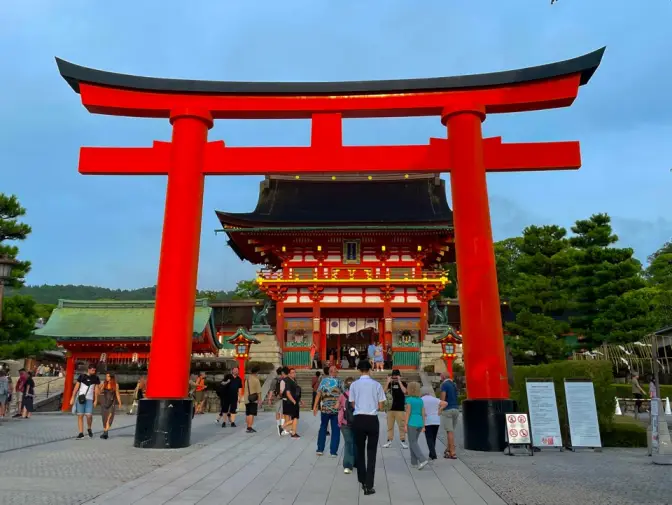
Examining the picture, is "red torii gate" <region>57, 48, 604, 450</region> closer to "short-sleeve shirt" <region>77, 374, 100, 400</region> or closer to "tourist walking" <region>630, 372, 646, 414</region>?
"short-sleeve shirt" <region>77, 374, 100, 400</region>

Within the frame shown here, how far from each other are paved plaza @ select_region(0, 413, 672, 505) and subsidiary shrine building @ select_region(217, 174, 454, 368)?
55.9 ft

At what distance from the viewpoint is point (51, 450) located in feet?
32.4

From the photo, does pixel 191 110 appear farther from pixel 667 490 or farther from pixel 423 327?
pixel 423 327

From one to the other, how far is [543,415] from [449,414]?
6.36 feet

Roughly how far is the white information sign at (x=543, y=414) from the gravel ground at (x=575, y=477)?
27 cm

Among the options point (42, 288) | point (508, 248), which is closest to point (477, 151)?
point (508, 248)

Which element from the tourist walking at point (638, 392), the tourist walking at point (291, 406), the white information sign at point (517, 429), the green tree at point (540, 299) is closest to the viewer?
the white information sign at point (517, 429)

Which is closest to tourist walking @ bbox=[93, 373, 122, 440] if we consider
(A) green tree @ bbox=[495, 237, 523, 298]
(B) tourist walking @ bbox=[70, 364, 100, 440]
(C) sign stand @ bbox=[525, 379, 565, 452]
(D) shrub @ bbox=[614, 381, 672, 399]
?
(B) tourist walking @ bbox=[70, 364, 100, 440]

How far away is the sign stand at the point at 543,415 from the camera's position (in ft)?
32.4

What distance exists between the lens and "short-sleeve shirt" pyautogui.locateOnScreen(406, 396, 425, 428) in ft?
27.3

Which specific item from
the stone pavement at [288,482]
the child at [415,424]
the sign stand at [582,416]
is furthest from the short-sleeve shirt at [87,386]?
the sign stand at [582,416]

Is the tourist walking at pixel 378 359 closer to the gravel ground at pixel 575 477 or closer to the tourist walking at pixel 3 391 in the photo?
the tourist walking at pixel 3 391

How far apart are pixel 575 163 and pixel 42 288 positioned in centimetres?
13587

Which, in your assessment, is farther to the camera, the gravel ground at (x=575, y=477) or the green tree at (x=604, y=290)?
the green tree at (x=604, y=290)
